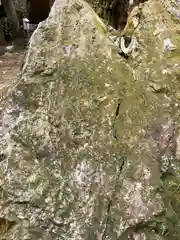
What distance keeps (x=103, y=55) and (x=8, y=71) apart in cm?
244

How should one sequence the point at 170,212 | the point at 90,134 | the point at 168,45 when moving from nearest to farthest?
1. the point at 170,212
2. the point at 90,134
3. the point at 168,45

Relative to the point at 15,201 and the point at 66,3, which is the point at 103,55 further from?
the point at 15,201

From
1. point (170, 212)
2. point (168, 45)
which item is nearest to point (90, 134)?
point (170, 212)

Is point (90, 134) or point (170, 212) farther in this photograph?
point (90, 134)

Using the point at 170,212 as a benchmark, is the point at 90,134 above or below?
above

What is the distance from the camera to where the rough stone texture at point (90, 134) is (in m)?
2.38

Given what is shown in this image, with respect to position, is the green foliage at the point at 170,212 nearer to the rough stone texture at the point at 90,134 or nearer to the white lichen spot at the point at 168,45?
the rough stone texture at the point at 90,134

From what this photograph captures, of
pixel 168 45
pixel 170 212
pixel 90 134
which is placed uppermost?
pixel 168 45

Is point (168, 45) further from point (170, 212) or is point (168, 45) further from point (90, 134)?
point (170, 212)

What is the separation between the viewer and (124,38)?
3.03 meters

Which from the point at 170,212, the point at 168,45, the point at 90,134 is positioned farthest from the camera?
the point at 168,45

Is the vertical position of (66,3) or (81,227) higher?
(66,3)

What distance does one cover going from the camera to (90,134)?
2586mm

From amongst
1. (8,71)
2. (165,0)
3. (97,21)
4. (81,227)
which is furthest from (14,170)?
(8,71)
